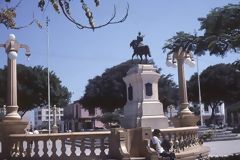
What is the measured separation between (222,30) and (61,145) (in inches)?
257

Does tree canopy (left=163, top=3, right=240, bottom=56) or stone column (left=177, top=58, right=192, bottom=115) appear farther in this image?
stone column (left=177, top=58, right=192, bottom=115)

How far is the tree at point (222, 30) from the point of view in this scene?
12062 mm

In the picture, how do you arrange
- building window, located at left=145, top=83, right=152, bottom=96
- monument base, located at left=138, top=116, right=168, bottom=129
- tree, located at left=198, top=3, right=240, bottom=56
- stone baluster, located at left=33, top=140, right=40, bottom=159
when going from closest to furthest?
tree, located at left=198, top=3, right=240, bottom=56
stone baluster, located at left=33, top=140, right=40, bottom=159
monument base, located at left=138, top=116, right=168, bottom=129
building window, located at left=145, top=83, right=152, bottom=96

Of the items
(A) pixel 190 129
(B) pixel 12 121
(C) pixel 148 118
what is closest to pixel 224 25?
(A) pixel 190 129

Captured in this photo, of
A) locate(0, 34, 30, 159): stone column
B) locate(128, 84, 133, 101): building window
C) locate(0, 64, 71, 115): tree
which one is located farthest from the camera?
locate(0, 64, 71, 115): tree

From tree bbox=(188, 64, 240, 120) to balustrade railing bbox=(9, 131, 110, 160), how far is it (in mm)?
57254

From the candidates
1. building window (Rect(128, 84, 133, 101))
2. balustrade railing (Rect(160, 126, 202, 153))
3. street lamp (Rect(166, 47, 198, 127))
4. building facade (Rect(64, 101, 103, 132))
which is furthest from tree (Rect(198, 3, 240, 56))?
building facade (Rect(64, 101, 103, 132))

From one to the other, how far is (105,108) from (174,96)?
1189 cm

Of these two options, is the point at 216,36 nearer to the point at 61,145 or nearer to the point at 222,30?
the point at 222,30

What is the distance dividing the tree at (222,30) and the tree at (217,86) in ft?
185

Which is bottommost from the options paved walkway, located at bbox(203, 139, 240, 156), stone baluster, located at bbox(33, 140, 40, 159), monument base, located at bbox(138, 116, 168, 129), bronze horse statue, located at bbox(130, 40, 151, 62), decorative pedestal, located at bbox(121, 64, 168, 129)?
paved walkway, located at bbox(203, 139, 240, 156)

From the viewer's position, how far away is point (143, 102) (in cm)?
2362

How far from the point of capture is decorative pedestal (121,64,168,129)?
23094mm

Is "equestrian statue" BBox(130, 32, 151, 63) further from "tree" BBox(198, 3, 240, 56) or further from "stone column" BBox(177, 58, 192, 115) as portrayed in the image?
"tree" BBox(198, 3, 240, 56)
